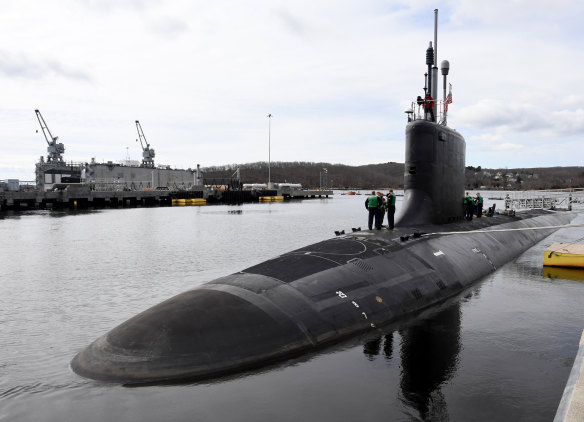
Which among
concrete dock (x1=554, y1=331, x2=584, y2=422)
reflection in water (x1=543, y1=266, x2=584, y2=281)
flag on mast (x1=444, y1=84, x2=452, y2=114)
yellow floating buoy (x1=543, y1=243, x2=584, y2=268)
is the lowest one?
reflection in water (x1=543, y1=266, x2=584, y2=281)

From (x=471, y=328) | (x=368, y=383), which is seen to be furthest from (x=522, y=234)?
(x=368, y=383)

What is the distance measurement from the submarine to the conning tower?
0.03 meters

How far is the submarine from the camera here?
7.25 m

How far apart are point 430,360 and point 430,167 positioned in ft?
26.0

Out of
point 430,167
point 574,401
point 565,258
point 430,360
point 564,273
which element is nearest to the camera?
point 574,401

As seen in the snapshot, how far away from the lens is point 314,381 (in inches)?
301

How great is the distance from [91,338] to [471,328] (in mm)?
8413

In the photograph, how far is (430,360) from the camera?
8883mm

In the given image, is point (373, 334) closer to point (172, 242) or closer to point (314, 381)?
point (314, 381)

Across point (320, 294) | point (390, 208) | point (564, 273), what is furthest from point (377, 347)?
point (564, 273)

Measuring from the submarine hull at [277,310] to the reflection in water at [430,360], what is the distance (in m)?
0.58

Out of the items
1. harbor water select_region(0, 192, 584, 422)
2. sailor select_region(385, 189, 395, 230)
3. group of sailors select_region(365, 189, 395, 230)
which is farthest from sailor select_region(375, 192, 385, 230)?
harbor water select_region(0, 192, 584, 422)

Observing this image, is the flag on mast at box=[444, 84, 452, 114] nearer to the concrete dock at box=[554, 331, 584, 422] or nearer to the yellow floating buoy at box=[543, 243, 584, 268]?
the yellow floating buoy at box=[543, 243, 584, 268]

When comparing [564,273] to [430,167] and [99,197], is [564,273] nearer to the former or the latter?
[430,167]
